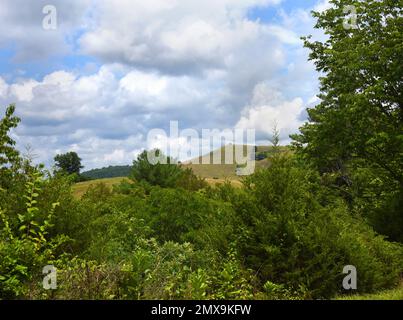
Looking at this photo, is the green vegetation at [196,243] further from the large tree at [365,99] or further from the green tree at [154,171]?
the green tree at [154,171]

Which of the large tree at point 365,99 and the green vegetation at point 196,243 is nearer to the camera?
the green vegetation at point 196,243

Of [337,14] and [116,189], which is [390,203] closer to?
[337,14]

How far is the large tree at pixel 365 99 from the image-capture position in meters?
21.3

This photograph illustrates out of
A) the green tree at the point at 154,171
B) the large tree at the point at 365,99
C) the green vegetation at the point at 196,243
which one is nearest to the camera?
the green vegetation at the point at 196,243

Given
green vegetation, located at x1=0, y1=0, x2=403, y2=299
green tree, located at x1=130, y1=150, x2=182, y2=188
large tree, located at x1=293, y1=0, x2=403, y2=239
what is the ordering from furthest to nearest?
green tree, located at x1=130, y1=150, x2=182, y2=188 < large tree, located at x1=293, y1=0, x2=403, y2=239 < green vegetation, located at x1=0, y1=0, x2=403, y2=299

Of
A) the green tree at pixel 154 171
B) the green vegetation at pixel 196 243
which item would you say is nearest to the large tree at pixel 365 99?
the green vegetation at pixel 196 243

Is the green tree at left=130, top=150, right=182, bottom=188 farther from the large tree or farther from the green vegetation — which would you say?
the green vegetation

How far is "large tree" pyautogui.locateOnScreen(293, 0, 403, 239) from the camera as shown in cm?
2134

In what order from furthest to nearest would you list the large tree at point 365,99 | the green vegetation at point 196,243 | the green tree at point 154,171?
the green tree at point 154,171, the large tree at point 365,99, the green vegetation at point 196,243

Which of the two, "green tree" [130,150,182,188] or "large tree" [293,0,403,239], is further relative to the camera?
"green tree" [130,150,182,188]

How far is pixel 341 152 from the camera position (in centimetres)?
2361

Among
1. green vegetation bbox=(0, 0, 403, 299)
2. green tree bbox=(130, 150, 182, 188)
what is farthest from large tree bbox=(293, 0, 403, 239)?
green tree bbox=(130, 150, 182, 188)

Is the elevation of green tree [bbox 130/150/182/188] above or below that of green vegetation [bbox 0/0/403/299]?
above
